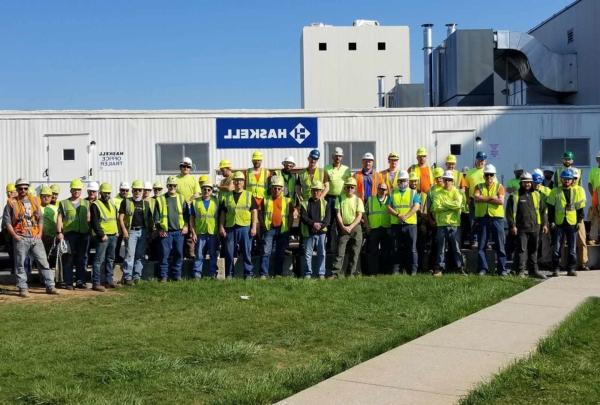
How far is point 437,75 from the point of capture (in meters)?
25.7

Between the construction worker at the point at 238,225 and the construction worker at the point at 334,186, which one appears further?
the construction worker at the point at 334,186

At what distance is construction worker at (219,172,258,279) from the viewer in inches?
472

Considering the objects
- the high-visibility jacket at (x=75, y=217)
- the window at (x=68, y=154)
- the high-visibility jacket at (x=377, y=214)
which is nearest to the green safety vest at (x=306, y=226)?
the high-visibility jacket at (x=377, y=214)

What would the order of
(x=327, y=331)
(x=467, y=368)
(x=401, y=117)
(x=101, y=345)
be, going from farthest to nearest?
(x=401, y=117), (x=327, y=331), (x=101, y=345), (x=467, y=368)

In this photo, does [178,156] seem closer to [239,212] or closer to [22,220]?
[239,212]

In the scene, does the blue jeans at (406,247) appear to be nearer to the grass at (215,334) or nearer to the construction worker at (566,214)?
the grass at (215,334)

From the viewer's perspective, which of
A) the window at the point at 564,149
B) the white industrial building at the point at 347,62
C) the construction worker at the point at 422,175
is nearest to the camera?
the construction worker at the point at 422,175

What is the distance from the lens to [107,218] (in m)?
11.6

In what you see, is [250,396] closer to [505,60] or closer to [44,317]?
[44,317]

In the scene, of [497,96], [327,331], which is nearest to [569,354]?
[327,331]

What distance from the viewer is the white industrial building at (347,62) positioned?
4966 cm

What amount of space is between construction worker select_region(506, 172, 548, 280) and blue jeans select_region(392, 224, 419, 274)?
5.74ft

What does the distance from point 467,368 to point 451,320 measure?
2.23m

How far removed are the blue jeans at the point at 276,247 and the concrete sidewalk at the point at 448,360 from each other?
13.8ft
